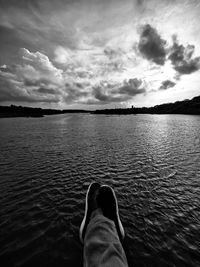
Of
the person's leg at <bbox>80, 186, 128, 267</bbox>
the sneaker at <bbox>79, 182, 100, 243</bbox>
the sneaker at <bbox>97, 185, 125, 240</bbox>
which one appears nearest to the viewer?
→ the person's leg at <bbox>80, 186, 128, 267</bbox>

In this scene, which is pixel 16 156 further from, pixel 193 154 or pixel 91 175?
pixel 193 154

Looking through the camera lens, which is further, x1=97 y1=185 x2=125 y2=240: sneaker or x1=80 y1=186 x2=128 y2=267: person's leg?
x1=97 y1=185 x2=125 y2=240: sneaker

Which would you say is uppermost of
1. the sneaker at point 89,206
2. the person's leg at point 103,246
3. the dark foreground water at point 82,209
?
the person's leg at point 103,246

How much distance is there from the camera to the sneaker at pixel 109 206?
5.87 metres

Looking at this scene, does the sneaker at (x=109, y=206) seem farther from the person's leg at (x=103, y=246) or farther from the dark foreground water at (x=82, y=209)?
the dark foreground water at (x=82, y=209)

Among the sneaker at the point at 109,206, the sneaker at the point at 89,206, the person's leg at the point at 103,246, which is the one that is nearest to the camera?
the person's leg at the point at 103,246

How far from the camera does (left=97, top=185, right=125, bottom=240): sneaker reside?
5.87 meters

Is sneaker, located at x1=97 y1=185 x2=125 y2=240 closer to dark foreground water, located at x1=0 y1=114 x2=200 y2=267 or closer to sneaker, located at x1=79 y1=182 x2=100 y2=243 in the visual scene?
sneaker, located at x1=79 y1=182 x2=100 y2=243

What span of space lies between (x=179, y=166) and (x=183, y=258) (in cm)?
1129

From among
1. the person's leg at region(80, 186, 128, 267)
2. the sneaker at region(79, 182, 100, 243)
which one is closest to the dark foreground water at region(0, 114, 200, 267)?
the sneaker at region(79, 182, 100, 243)

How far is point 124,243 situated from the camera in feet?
20.4

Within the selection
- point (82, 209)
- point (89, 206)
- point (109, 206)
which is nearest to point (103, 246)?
point (109, 206)

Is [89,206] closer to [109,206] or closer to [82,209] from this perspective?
[109,206]

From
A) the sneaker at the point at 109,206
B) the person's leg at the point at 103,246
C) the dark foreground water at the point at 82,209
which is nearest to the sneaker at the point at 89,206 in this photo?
the sneaker at the point at 109,206
